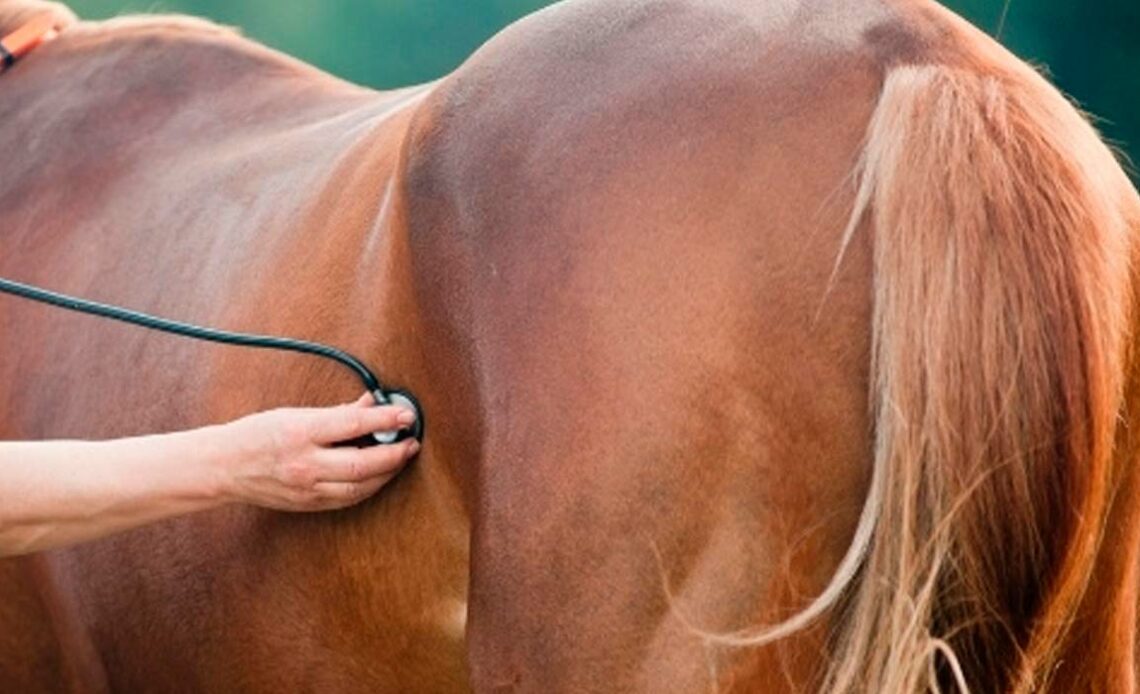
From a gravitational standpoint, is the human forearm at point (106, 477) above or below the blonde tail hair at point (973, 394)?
below

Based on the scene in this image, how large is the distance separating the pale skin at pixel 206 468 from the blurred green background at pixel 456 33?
4.87 meters

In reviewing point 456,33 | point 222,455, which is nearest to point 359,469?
point 222,455

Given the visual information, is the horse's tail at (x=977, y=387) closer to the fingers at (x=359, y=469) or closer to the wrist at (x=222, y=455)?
the fingers at (x=359, y=469)

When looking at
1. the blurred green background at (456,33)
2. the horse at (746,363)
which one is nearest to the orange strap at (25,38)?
the horse at (746,363)

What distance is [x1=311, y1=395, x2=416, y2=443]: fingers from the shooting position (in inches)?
79.0

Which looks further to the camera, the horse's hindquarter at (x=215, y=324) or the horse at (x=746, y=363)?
the horse's hindquarter at (x=215, y=324)

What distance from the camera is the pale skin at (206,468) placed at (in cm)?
202

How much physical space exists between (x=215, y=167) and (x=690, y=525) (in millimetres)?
1281

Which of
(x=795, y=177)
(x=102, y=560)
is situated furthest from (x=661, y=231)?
(x=102, y=560)

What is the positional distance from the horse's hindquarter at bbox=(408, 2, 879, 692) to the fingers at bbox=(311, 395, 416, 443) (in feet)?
0.45

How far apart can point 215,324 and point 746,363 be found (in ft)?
3.19

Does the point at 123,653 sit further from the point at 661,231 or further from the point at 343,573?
the point at 661,231

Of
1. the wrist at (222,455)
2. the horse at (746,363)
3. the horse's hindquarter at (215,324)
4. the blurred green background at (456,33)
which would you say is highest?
the horse at (746,363)

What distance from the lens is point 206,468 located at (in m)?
2.05
